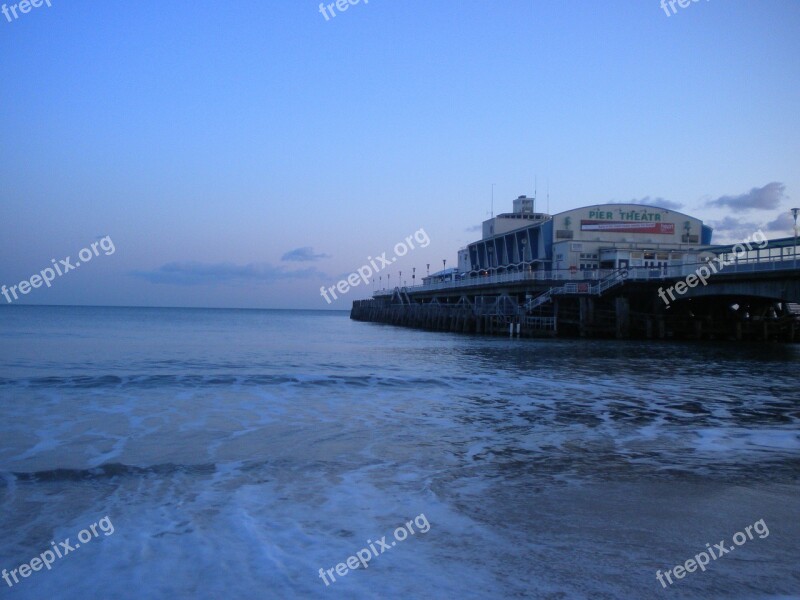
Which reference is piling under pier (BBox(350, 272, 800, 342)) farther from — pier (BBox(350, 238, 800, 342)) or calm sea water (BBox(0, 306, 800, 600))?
calm sea water (BBox(0, 306, 800, 600))

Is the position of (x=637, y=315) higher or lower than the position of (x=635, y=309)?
lower

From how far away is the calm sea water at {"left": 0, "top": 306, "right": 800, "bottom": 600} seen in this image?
6129mm

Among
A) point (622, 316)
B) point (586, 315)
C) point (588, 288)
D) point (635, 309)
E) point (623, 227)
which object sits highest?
point (623, 227)

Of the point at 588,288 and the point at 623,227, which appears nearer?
the point at 588,288

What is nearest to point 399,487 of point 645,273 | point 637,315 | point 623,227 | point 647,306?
point 645,273

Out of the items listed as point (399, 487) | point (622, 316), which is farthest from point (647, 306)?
point (399, 487)

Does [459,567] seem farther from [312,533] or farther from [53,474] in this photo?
[53,474]

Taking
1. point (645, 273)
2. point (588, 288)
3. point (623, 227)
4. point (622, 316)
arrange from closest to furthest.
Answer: point (645, 273) < point (622, 316) < point (588, 288) < point (623, 227)

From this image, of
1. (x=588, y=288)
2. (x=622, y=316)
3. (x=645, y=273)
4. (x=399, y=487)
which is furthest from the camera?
(x=588, y=288)

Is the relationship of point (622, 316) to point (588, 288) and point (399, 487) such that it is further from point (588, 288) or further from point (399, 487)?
point (399, 487)

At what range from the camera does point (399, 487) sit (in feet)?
30.1

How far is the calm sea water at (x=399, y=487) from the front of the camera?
6.13 metres

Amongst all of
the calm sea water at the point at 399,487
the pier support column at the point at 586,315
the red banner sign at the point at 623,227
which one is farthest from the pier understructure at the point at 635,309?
the calm sea water at the point at 399,487

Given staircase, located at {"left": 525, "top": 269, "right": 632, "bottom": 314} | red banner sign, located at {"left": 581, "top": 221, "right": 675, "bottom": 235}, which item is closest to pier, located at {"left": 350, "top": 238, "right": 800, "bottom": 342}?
staircase, located at {"left": 525, "top": 269, "right": 632, "bottom": 314}
